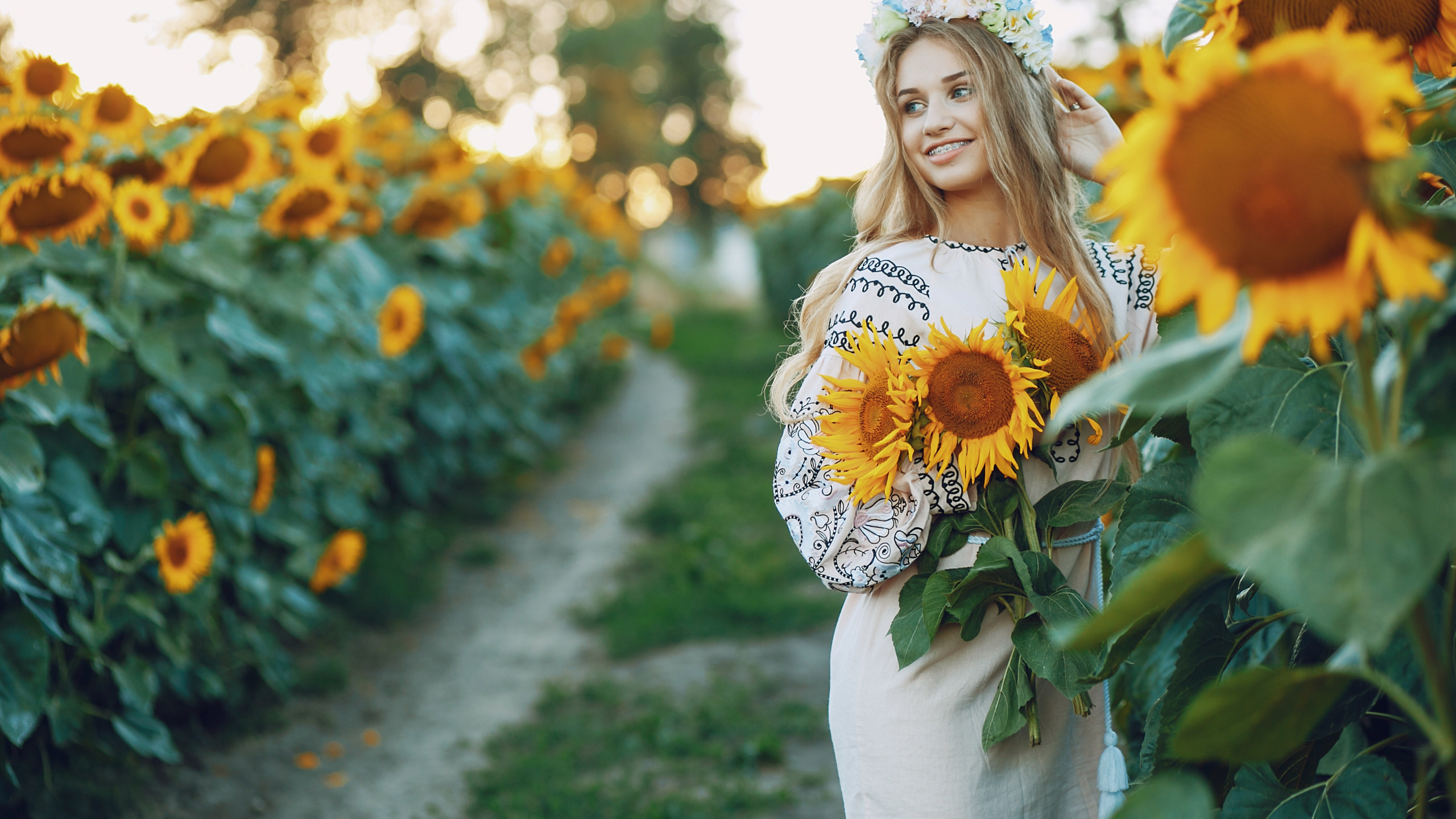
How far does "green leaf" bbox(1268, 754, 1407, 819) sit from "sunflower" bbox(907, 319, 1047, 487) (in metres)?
0.51

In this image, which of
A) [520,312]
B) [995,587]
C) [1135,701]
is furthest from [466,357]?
[1135,701]

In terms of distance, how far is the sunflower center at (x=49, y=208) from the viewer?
8.43 ft

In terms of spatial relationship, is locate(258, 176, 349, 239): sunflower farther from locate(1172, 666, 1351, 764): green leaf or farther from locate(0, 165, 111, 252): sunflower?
locate(1172, 666, 1351, 764): green leaf

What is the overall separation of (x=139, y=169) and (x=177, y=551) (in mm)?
1074

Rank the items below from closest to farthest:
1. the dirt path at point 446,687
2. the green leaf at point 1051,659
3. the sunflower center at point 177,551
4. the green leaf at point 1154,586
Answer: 1. the green leaf at point 1154,586
2. the green leaf at point 1051,659
3. the sunflower center at point 177,551
4. the dirt path at point 446,687

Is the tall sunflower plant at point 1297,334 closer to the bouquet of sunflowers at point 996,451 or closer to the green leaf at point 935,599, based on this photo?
the bouquet of sunflowers at point 996,451

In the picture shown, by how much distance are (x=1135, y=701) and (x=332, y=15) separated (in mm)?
23433

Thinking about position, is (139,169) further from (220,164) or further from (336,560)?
(336,560)

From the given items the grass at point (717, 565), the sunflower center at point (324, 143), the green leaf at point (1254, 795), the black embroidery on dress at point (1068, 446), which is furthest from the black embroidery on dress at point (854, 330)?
the sunflower center at point (324, 143)

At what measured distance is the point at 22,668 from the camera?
2.39m

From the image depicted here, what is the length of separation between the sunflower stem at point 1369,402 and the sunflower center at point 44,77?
134 inches

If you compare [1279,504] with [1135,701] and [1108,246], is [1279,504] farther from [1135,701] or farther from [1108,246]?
[1108,246]

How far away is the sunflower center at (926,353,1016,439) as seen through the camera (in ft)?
4.84

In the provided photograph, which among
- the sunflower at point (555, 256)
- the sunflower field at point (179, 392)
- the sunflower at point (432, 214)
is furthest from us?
the sunflower at point (555, 256)
